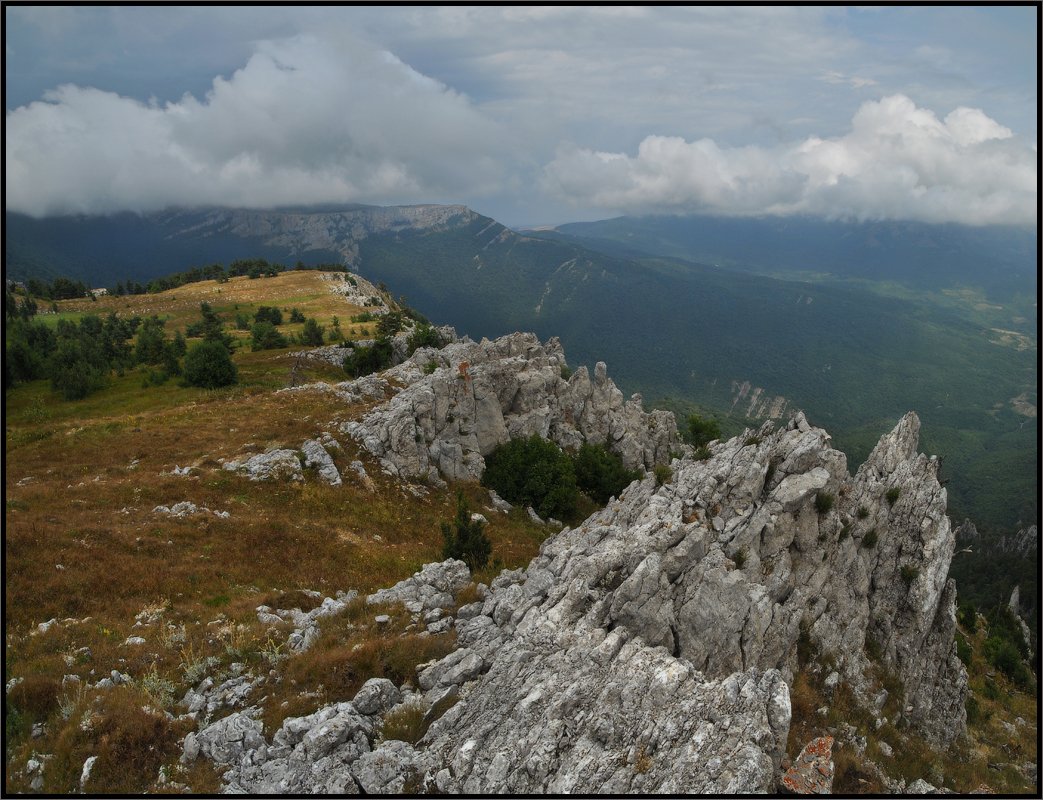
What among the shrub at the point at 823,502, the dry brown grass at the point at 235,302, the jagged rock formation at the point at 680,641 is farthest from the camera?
the dry brown grass at the point at 235,302

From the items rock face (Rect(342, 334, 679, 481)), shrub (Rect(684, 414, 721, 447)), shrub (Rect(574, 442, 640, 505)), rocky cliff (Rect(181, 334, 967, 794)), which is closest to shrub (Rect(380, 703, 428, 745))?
rocky cliff (Rect(181, 334, 967, 794))

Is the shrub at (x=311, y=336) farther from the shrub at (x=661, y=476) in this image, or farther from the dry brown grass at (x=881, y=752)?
the dry brown grass at (x=881, y=752)

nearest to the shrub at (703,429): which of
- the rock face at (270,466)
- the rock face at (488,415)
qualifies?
the rock face at (488,415)

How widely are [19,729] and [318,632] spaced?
7.52 meters

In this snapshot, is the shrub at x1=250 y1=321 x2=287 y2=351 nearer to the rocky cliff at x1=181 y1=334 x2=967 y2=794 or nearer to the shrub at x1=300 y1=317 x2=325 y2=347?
the shrub at x1=300 y1=317 x2=325 y2=347

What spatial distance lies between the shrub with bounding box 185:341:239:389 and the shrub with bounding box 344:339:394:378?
15.1 metres

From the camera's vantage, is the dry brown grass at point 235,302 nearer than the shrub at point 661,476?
No

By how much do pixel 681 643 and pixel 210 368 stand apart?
67.4m

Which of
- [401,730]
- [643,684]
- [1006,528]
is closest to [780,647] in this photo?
[643,684]

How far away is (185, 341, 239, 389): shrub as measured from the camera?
2635 inches

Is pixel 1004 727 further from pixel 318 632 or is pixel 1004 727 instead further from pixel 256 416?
pixel 256 416

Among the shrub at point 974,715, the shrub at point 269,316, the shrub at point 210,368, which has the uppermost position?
the shrub at point 269,316

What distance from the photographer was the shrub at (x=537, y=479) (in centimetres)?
4603

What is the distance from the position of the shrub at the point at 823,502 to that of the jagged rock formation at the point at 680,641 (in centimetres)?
6
